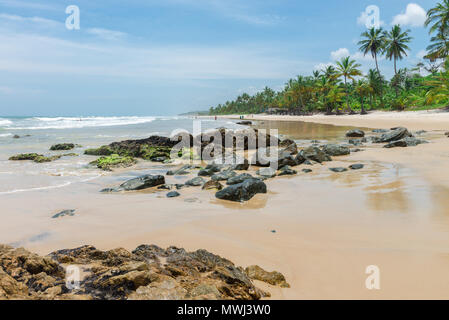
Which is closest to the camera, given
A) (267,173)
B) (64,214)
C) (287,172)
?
(64,214)

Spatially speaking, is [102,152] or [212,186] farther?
[102,152]

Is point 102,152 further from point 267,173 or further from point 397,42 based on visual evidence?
point 397,42

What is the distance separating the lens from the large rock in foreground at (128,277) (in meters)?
2.12

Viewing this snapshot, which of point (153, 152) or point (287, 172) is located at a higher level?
point (153, 152)

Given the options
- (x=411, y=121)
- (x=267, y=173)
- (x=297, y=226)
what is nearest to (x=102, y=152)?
(x=267, y=173)

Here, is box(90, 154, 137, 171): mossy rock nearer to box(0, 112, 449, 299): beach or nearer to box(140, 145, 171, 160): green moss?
box(140, 145, 171, 160): green moss

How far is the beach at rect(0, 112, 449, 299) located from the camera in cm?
283

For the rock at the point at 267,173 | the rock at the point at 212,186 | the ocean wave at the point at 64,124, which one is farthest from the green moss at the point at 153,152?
the ocean wave at the point at 64,124

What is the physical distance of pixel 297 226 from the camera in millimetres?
4254

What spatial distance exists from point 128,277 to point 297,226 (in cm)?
277

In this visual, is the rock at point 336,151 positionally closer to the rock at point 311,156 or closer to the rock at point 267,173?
the rock at point 311,156

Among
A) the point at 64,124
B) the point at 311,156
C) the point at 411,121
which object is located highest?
the point at 64,124

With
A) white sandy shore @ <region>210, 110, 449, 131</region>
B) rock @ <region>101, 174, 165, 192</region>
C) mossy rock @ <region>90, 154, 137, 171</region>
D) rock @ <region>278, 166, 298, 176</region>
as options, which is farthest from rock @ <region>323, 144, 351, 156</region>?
white sandy shore @ <region>210, 110, 449, 131</region>
